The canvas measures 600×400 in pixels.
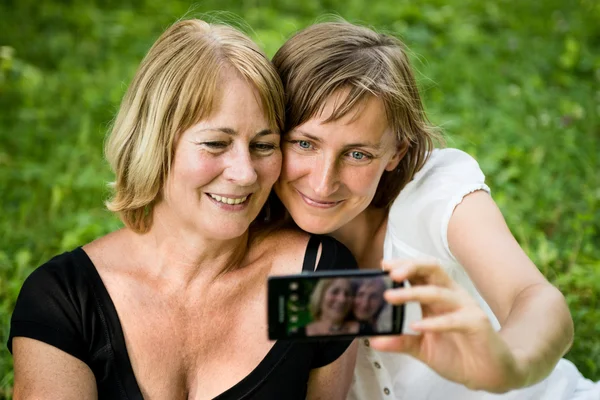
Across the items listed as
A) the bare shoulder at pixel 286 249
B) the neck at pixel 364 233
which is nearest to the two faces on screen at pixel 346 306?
the bare shoulder at pixel 286 249

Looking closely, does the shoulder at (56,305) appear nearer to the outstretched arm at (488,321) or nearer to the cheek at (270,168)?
the cheek at (270,168)

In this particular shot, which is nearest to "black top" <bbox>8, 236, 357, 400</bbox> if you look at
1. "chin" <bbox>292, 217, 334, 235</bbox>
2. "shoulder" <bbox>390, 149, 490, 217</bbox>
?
"chin" <bbox>292, 217, 334, 235</bbox>

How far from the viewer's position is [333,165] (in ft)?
9.14

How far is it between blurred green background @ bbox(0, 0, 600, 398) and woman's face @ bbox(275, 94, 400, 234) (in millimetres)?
829

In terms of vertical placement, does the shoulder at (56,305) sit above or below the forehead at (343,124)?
below

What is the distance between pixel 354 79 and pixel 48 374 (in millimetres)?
1347

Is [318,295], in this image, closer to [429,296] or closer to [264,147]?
[429,296]

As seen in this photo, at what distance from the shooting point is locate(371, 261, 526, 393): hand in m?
1.94

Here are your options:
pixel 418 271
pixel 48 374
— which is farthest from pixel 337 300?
pixel 48 374

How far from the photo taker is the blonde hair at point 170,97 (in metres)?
2.64

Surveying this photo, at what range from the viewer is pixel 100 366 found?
2736 millimetres

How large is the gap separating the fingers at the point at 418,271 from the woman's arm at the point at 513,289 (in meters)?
0.29

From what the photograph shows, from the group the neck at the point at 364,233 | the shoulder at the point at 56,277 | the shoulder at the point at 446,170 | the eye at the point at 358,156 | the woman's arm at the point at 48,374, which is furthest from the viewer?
the neck at the point at 364,233

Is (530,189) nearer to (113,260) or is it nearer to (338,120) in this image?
(338,120)
